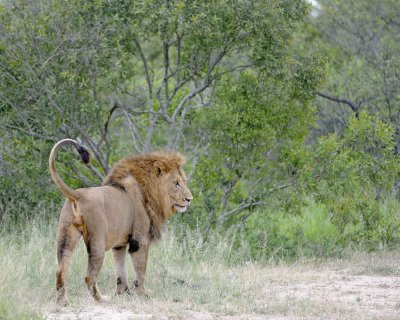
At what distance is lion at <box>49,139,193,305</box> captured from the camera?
6512 mm

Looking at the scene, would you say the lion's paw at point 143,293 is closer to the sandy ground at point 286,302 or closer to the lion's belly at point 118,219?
the sandy ground at point 286,302

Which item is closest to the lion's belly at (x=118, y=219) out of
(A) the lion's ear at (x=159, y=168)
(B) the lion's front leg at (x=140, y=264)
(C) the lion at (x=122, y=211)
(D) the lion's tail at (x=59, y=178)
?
(C) the lion at (x=122, y=211)

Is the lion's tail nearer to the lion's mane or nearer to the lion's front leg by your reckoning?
the lion's mane

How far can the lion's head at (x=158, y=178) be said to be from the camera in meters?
7.26

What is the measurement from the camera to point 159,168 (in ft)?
24.1

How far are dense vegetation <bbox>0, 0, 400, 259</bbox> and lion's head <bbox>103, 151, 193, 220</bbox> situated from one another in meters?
2.14

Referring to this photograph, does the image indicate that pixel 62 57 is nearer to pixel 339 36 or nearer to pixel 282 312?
pixel 282 312

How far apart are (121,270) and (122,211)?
0.62 metres

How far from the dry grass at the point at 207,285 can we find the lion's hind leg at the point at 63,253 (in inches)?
5.5

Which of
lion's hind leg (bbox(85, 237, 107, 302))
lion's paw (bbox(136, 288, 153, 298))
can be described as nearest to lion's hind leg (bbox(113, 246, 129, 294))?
lion's paw (bbox(136, 288, 153, 298))

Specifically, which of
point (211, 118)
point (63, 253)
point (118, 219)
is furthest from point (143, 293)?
point (211, 118)

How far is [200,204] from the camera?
1032 centimetres

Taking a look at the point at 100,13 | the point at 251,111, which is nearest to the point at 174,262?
the point at 251,111

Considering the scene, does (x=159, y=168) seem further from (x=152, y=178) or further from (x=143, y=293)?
(x=143, y=293)
